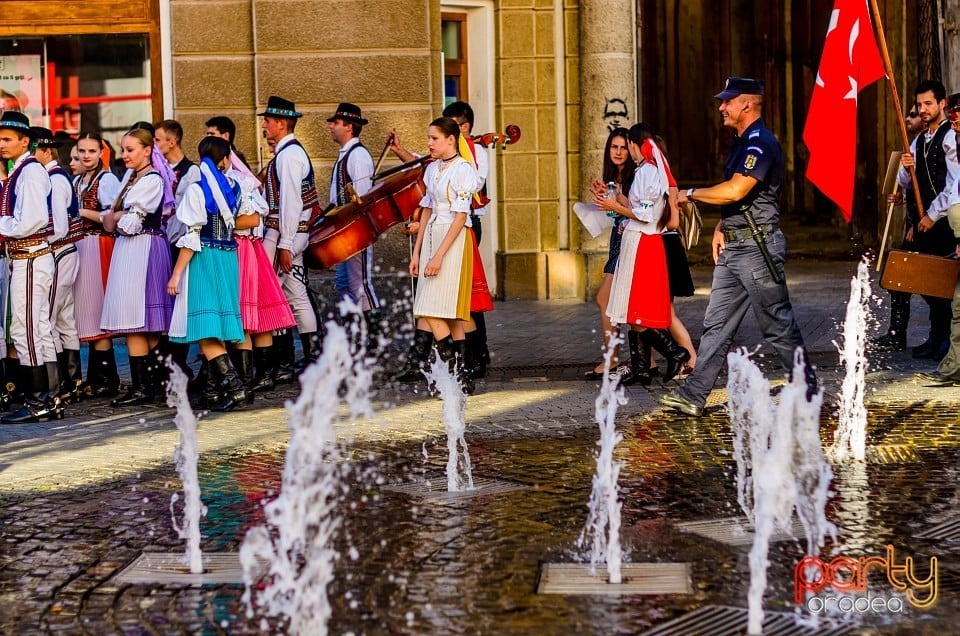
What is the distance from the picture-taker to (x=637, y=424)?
30.6ft

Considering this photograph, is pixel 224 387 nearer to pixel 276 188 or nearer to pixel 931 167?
pixel 276 188

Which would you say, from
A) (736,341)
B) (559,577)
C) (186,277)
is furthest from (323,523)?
(736,341)

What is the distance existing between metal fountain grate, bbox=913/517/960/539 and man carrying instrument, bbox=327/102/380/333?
616 cm

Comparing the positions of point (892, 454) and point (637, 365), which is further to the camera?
point (637, 365)

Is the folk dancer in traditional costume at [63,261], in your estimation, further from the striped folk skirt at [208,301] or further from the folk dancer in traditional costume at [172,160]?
the striped folk skirt at [208,301]

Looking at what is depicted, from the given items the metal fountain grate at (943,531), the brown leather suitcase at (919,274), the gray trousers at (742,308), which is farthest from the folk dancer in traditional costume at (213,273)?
the metal fountain grate at (943,531)

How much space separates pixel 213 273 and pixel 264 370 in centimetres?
124

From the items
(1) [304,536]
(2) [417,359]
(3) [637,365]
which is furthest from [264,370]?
(1) [304,536]

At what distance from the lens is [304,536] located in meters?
6.44

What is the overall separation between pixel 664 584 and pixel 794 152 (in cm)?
1790

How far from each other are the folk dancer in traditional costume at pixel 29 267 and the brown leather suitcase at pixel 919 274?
17.1 feet

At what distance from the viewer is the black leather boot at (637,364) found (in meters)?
11.1

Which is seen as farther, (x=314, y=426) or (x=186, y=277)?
(x=186, y=277)

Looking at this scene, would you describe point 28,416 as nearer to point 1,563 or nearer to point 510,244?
point 1,563
